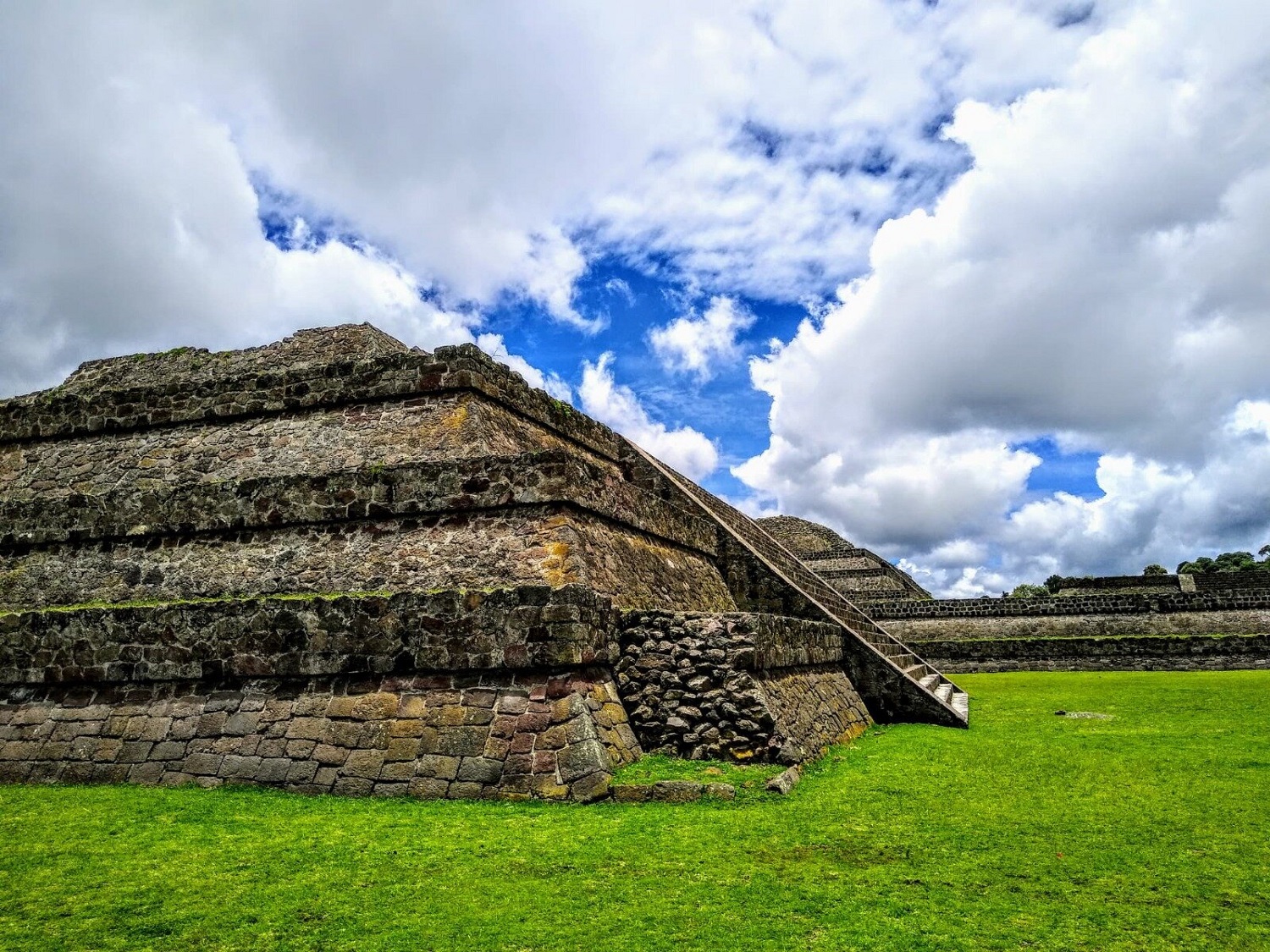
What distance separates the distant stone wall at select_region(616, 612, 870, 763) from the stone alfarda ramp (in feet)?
10.8

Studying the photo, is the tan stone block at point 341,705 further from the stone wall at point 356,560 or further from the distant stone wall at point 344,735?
the stone wall at point 356,560

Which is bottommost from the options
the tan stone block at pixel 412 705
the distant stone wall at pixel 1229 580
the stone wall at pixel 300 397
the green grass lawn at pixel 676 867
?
the green grass lawn at pixel 676 867

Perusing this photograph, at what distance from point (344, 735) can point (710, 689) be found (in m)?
3.09

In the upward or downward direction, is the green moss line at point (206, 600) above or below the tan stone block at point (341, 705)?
above

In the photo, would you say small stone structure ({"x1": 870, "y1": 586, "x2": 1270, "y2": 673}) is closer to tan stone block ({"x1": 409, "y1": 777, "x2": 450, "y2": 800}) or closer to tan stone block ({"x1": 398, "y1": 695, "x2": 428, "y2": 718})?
tan stone block ({"x1": 398, "y1": 695, "x2": 428, "y2": 718})

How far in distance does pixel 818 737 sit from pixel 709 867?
3976 millimetres

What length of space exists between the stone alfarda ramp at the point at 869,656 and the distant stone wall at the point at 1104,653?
6595 mm

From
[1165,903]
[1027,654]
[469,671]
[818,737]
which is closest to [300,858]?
[469,671]

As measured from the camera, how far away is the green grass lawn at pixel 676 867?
373 centimetres

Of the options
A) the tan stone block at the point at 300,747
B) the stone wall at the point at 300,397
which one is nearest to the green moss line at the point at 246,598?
the tan stone block at the point at 300,747

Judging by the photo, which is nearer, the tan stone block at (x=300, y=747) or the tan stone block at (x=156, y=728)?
the tan stone block at (x=300, y=747)

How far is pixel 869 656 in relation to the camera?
1132 cm

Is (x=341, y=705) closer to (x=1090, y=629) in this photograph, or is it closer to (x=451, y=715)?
(x=451, y=715)

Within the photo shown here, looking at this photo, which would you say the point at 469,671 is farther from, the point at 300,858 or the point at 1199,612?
the point at 1199,612
